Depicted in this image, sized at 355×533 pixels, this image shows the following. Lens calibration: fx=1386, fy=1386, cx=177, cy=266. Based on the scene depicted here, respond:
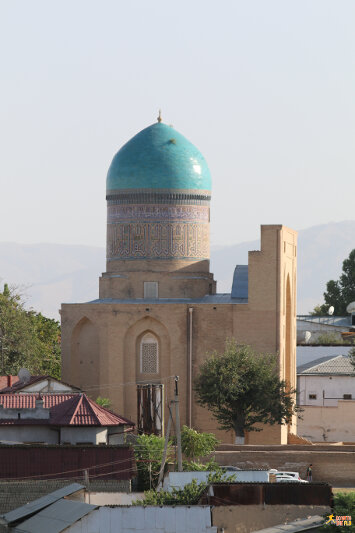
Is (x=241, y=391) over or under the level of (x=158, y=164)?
under

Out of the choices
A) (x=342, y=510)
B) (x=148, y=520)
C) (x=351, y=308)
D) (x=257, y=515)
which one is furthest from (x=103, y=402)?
(x=351, y=308)

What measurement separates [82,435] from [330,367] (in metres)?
18.6

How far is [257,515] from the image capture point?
23.8 m

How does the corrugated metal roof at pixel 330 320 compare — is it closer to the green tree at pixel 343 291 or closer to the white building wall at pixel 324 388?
the green tree at pixel 343 291

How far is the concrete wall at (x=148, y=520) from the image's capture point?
77.0 feet

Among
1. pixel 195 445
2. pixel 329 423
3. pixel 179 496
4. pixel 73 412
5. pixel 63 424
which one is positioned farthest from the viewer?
pixel 329 423

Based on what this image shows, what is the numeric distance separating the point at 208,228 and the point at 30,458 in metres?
14.3

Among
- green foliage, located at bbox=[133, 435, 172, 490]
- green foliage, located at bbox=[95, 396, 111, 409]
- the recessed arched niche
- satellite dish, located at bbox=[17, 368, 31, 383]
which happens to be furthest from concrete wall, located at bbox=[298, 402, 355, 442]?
green foliage, located at bbox=[133, 435, 172, 490]

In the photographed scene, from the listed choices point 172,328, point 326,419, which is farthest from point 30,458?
point 326,419

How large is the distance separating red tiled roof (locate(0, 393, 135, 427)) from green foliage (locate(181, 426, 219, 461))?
2.71 m

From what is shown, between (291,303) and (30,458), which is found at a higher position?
(291,303)

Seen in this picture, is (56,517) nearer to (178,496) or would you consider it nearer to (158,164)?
(178,496)

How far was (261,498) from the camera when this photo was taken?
2414cm

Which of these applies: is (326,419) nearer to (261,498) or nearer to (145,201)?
(145,201)
